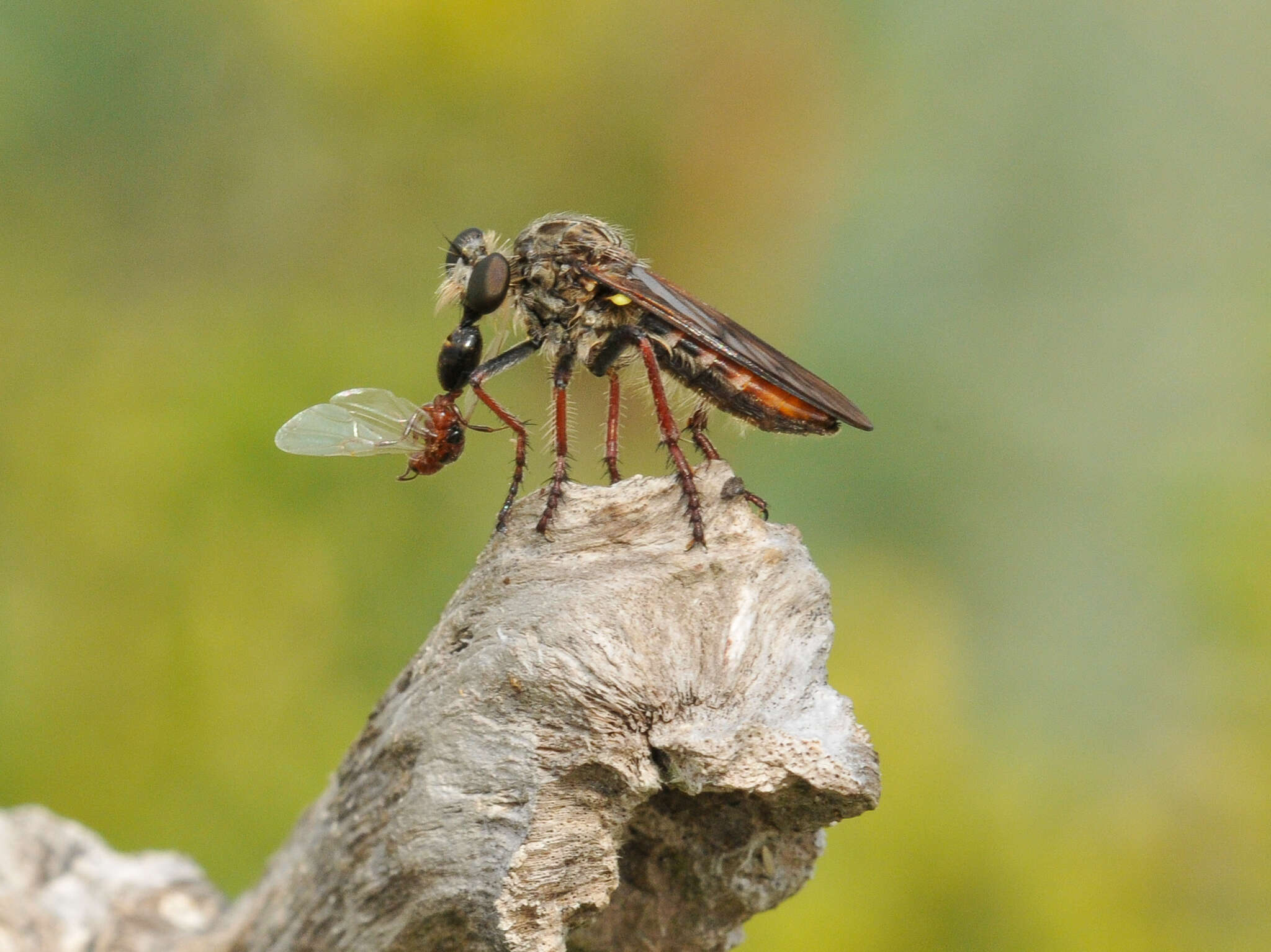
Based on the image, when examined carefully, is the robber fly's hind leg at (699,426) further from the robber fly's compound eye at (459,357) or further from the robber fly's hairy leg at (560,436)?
the robber fly's compound eye at (459,357)

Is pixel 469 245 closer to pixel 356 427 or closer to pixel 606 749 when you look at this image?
pixel 356 427

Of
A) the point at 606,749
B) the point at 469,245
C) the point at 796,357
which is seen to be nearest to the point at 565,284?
the point at 469,245

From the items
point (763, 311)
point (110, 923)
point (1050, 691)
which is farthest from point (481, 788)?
point (763, 311)

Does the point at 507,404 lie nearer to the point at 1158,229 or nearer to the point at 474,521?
the point at 474,521

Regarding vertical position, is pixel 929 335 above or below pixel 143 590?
above

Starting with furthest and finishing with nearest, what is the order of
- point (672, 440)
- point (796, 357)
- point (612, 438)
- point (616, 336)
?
1. point (796, 357)
2. point (616, 336)
3. point (612, 438)
4. point (672, 440)

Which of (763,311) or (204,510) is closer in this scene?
(204,510)

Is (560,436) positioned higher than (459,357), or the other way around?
(459,357)
